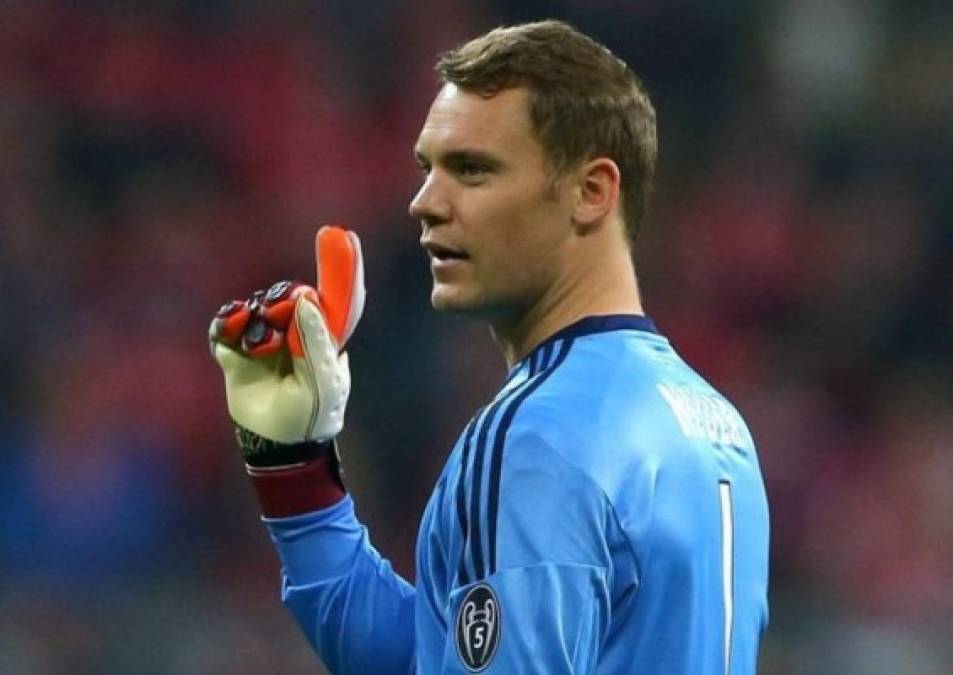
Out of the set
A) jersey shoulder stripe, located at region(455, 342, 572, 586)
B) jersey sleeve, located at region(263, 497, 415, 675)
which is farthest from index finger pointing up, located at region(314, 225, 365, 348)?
jersey shoulder stripe, located at region(455, 342, 572, 586)

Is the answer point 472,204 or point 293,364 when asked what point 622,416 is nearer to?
point 472,204

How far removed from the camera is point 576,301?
8.41 feet

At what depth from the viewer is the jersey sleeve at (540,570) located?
2236 mm

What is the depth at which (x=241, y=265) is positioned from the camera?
720 cm

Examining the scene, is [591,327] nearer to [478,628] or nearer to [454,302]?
[454,302]

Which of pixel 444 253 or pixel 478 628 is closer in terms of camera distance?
pixel 478 628

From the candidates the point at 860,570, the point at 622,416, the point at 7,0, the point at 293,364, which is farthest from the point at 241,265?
the point at 622,416

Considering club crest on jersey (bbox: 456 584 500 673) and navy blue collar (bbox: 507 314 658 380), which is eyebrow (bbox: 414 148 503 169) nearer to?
navy blue collar (bbox: 507 314 658 380)

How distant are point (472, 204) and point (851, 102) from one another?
562 cm

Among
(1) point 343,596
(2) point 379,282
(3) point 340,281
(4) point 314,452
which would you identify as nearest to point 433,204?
(3) point 340,281

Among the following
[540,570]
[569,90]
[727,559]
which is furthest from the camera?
[569,90]

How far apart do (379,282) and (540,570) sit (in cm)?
491

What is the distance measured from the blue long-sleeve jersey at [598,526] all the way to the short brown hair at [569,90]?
21 centimetres

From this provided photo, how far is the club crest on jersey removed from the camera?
2.26 m
